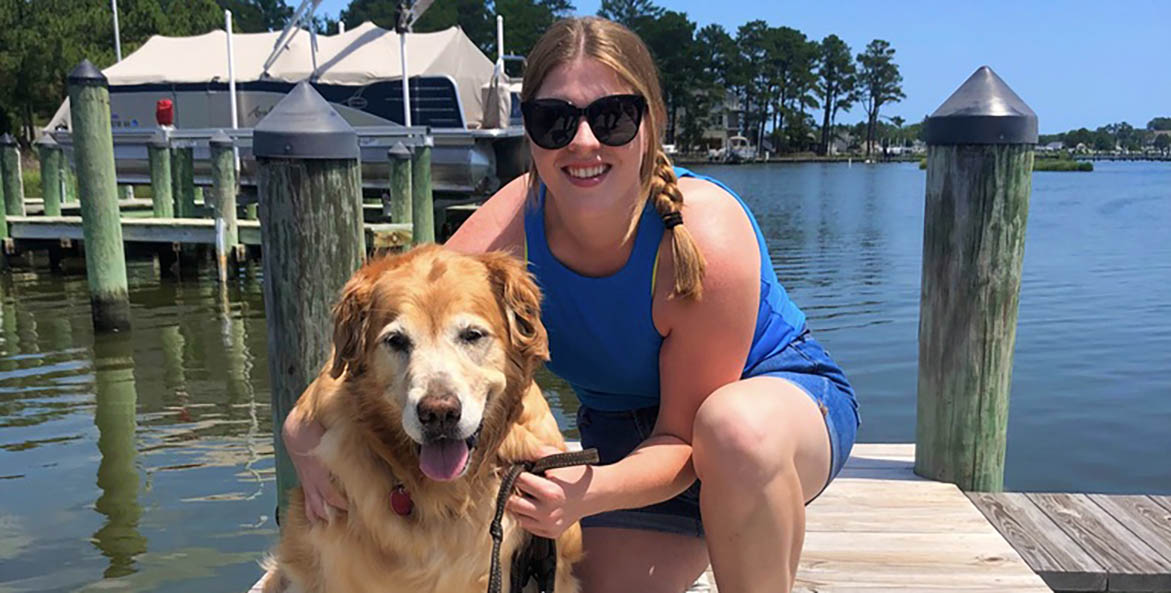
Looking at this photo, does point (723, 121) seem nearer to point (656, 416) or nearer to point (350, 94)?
point (350, 94)

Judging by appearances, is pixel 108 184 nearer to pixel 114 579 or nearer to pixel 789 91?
pixel 114 579

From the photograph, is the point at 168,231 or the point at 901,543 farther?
the point at 168,231

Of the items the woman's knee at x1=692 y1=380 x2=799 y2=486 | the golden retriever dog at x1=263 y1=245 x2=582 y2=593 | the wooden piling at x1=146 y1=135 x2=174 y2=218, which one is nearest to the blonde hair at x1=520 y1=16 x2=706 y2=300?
the woman's knee at x1=692 y1=380 x2=799 y2=486

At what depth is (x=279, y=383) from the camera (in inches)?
134

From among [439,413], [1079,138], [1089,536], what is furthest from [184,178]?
[1079,138]

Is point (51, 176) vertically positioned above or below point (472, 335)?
above

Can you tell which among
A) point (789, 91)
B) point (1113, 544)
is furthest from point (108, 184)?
point (789, 91)

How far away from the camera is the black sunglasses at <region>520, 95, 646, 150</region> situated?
8.03 feet

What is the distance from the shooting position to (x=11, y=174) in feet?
55.0

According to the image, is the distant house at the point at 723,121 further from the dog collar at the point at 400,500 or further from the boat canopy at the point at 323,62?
the dog collar at the point at 400,500

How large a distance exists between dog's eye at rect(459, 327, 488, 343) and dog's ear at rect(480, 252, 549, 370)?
0.10 meters

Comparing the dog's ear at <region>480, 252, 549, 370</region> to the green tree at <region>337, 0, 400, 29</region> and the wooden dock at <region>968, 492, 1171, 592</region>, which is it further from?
the green tree at <region>337, 0, 400, 29</region>

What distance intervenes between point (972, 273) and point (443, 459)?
260cm

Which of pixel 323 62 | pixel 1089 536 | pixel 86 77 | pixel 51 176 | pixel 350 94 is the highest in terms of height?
pixel 323 62
